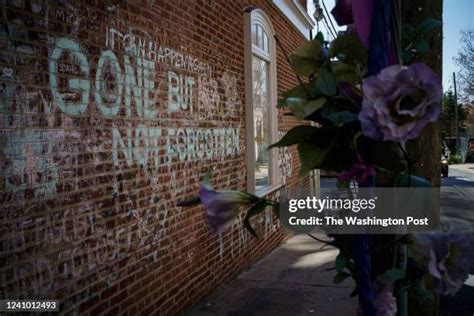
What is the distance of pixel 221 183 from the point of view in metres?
5.61

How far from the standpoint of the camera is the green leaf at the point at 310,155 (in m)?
1.14

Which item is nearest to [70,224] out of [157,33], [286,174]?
A: [157,33]

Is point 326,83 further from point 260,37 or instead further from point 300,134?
point 260,37

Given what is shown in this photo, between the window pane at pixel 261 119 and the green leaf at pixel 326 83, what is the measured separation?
571 cm

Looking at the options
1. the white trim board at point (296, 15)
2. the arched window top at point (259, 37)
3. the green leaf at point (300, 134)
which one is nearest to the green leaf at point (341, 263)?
the green leaf at point (300, 134)

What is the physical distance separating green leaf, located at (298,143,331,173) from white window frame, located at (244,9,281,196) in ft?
17.2

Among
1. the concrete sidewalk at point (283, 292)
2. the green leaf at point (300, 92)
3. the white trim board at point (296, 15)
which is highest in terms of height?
the white trim board at point (296, 15)

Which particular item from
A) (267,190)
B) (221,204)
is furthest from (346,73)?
(267,190)

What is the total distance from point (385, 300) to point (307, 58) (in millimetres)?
639

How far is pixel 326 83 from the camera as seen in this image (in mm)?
1155

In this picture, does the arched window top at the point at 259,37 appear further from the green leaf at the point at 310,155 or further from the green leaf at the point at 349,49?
the green leaf at the point at 310,155

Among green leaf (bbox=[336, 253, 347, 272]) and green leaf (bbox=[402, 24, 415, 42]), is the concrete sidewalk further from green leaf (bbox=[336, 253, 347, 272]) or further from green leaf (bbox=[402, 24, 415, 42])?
green leaf (bbox=[402, 24, 415, 42])

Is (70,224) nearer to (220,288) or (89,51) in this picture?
(89,51)

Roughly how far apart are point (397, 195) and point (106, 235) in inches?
102
